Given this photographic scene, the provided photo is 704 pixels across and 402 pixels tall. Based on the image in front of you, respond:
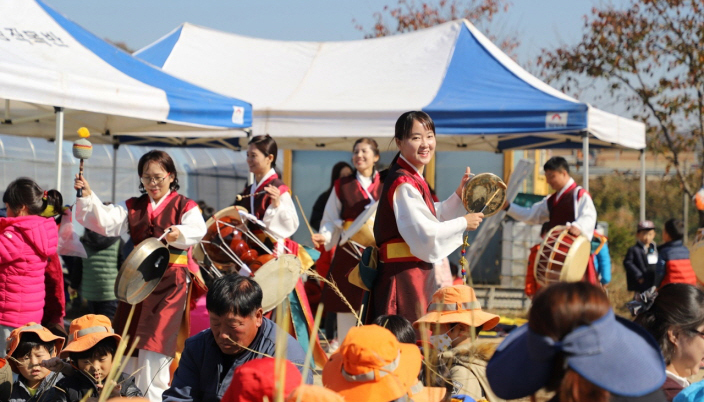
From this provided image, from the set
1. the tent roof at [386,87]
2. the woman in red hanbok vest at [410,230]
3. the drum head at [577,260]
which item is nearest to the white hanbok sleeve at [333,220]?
the tent roof at [386,87]

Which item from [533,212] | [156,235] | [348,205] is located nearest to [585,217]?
[533,212]

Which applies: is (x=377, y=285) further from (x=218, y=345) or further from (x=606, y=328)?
(x=606, y=328)

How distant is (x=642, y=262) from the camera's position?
7590 mm

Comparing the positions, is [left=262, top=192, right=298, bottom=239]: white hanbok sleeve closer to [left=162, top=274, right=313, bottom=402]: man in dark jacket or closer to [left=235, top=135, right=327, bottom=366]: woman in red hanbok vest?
[left=235, top=135, right=327, bottom=366]: woman in red hanbok vest

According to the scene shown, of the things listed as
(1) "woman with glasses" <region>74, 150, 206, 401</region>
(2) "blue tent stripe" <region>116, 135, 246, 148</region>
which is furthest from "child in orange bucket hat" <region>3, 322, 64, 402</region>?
(2) "blue tent stripe" <region>116, 135, 246, 148</region>

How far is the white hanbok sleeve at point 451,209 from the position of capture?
369 cm

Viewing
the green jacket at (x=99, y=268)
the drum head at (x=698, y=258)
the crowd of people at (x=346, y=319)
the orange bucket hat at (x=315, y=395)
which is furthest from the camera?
the green jacket at (x=99, y=268)

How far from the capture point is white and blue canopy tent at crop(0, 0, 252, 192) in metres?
4.79

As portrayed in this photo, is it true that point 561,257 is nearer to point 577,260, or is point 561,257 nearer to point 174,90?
point 577,260

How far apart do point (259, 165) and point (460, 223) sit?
192 cm

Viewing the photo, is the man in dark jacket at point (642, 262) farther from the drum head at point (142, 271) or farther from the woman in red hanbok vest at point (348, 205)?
the drum head at point (142, 271)

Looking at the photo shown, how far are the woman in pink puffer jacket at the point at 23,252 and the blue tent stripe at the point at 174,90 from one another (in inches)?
60.1

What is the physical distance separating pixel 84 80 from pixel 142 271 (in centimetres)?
166

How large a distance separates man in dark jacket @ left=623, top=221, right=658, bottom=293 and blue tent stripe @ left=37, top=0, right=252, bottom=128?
3726mm
